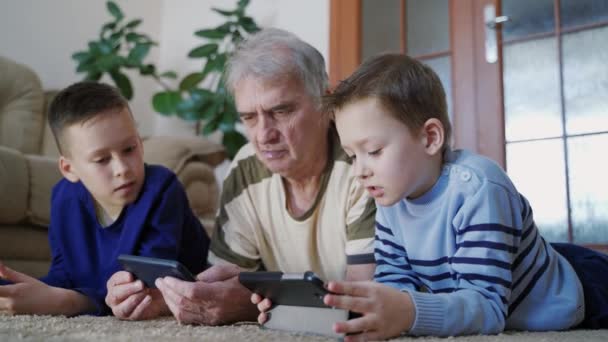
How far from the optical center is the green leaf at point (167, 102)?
325 centimetres

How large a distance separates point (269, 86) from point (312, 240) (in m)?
0.36

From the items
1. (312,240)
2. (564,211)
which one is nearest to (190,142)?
(312,240)

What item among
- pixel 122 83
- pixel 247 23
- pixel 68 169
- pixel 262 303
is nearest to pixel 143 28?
pixel 122 83

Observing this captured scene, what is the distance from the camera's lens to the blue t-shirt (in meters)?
1.27

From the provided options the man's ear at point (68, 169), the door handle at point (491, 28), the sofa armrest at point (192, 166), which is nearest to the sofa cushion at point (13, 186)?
the sofa armrest at point (192, 166)

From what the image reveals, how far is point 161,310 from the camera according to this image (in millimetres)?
1131

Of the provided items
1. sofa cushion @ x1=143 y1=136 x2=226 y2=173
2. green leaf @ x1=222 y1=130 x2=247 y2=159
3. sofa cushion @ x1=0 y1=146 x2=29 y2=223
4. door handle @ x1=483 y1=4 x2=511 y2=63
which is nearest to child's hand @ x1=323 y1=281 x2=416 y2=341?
sofa cushion @ x1=0 y1=146 x2=29 y2=223

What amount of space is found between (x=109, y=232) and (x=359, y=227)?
0.59 meters

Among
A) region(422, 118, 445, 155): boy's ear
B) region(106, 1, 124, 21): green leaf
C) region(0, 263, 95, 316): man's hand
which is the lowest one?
region(0, 263, 95, 316): man's hand

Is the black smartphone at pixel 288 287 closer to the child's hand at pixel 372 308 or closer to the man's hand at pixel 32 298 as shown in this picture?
the child's hand at pixel 372 308

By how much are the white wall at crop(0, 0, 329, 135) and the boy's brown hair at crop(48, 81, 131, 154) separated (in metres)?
1.87

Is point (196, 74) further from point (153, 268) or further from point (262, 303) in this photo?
point (262, 303)

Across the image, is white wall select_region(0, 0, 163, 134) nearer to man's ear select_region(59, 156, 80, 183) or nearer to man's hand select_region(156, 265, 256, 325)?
man's ear select_region(59, 156, 80, 183)

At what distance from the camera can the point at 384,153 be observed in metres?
0.96
